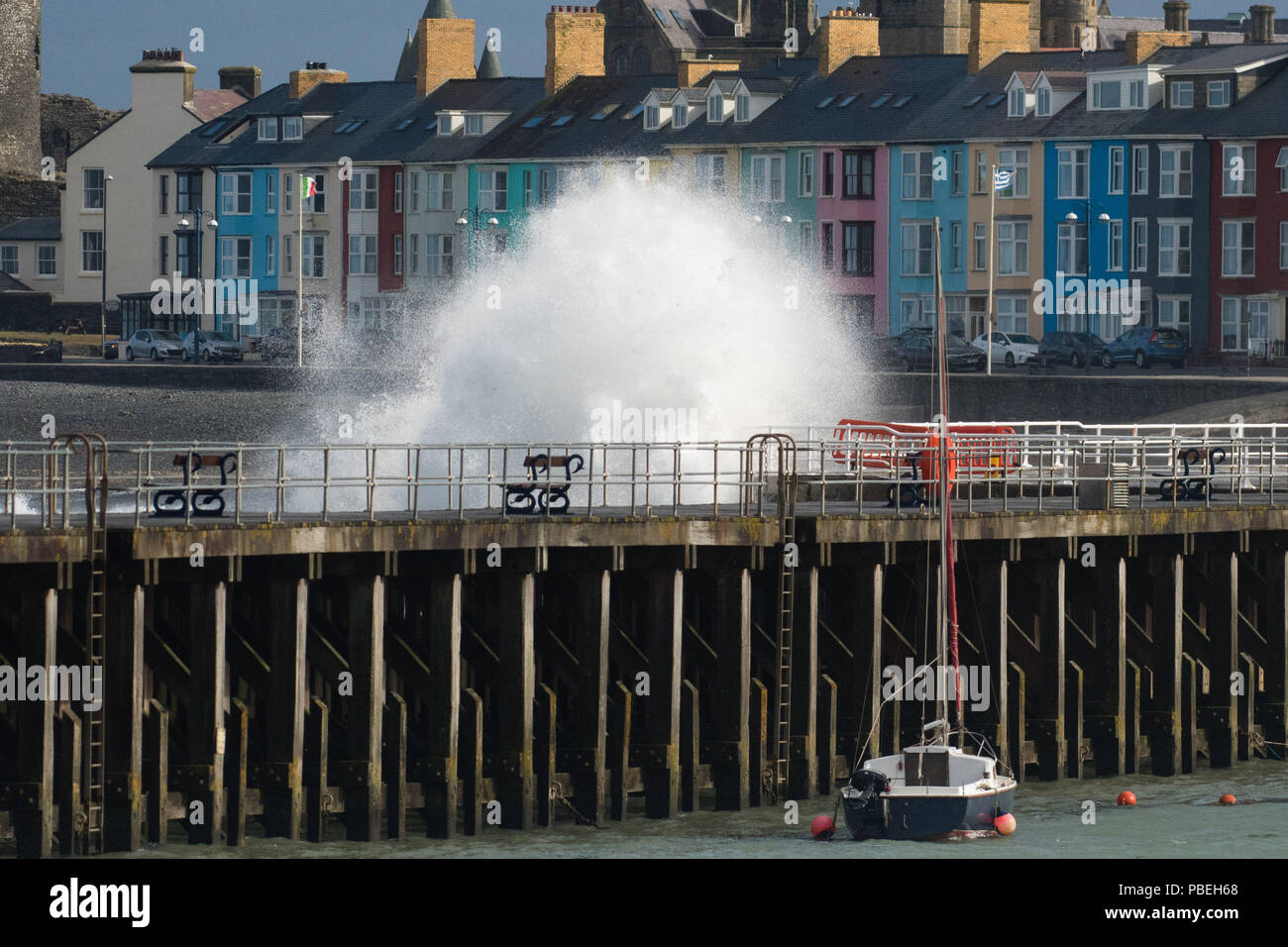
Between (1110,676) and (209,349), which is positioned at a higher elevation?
(209,349)

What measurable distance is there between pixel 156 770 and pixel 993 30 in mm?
69722

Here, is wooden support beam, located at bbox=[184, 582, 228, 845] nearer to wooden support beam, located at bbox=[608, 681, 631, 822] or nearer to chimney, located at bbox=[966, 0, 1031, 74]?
wooden support beam, located at bbox=[608, 681, 631, 822]

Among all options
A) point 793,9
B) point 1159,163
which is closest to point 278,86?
point 1159,163

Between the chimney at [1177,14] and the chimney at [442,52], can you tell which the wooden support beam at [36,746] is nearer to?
the chimney at [442,52]

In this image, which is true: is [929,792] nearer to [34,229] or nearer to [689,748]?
[689,748]

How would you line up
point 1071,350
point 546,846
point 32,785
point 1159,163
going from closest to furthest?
point 32,785, point 546,846, point 1071,350, point 1159,163

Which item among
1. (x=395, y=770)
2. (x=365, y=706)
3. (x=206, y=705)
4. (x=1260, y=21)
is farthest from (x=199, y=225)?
(x=206, y=705)

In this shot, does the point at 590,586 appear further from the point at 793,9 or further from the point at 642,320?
the point at 793,9

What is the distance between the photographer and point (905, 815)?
31.8 metres

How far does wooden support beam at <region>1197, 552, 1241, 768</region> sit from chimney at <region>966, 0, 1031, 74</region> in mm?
56295

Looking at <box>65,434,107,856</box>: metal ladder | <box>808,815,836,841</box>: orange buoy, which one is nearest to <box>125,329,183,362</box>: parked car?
<box>808,815,836,841</box>: orange buoy

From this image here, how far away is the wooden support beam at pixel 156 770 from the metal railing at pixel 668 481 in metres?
2.19

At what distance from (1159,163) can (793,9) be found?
7577 cm

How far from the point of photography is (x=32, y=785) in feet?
95.2
